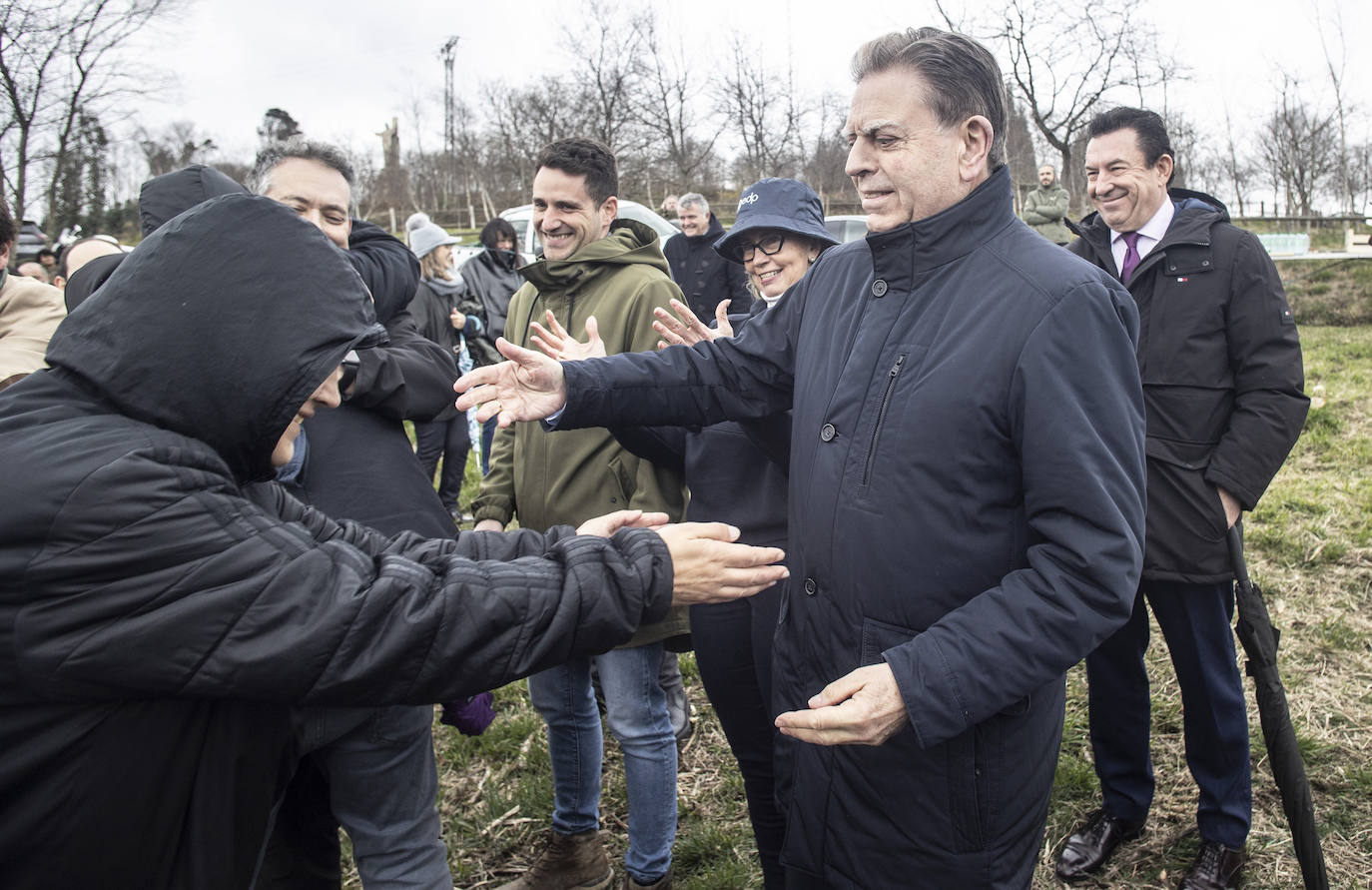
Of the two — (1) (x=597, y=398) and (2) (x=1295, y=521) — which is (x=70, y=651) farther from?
(2) (x=1295, y=521)

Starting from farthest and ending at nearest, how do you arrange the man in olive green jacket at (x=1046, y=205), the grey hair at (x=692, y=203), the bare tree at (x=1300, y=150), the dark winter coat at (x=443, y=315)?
the bare tree at (x=1300, y=150) < the man in olive green jacket at (x=1046, y=205) < the grey hair at (x=692, y=203) < the dark winter coat at (x=443, y=315)

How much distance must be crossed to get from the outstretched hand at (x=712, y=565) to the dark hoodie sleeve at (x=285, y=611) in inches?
1.8

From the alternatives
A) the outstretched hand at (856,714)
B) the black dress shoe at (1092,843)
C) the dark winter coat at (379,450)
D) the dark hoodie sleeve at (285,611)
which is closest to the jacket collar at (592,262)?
the dark winter coat at (379,450)

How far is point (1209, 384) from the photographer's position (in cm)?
277

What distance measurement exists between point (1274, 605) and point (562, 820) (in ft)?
12.4

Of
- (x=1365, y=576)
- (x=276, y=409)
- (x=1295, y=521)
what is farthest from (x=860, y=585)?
(x=1295, y=521)

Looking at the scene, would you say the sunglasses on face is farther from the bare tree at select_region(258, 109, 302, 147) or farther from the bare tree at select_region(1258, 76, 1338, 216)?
the bare tree at select_region(1258, 76, 1338, 216)

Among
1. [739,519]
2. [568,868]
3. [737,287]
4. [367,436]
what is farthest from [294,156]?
[737,287]

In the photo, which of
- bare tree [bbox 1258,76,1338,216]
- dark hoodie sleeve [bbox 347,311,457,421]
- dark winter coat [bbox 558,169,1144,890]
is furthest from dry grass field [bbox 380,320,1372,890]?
bare tree [bbox 1258,76,1338,216]

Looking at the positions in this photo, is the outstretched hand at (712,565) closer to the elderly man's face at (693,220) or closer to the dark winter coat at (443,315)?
the dark winter coat at (443,315)

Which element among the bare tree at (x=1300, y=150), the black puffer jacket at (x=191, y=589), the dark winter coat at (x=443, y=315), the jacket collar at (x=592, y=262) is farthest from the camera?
the bare tree at (x=1300, y=150)

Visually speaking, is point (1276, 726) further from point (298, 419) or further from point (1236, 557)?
point (298, 419)

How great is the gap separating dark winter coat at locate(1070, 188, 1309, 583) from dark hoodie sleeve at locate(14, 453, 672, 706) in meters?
1.92

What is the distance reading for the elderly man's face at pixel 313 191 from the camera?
259cm
